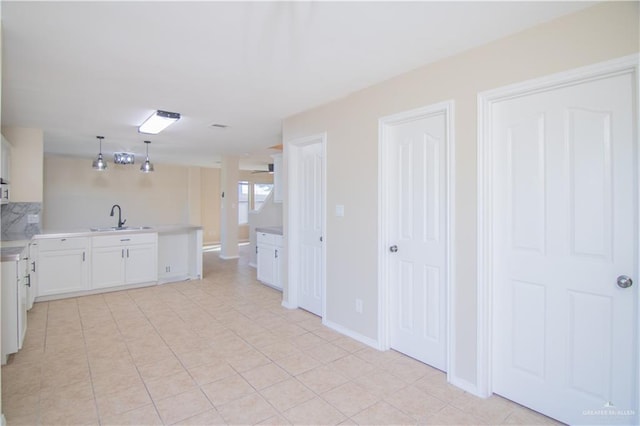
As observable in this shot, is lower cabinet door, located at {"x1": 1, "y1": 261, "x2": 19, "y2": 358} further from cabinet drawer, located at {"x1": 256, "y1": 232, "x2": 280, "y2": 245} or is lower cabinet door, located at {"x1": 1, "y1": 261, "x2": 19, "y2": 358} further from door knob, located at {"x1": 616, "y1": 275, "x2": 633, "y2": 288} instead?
door knob, located at {"x1": 616, "y1": 275, "x2": 633, "y2": 288}

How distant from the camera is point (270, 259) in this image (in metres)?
5.33

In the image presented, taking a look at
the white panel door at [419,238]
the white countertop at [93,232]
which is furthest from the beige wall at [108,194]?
the white panel door at [419,238]

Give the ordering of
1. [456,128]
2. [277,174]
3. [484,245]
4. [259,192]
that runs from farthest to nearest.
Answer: [259,192]
[277,174]
[456,128]
[484,245]

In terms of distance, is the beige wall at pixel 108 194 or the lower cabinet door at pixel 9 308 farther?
the beige wall at pixel 108 194

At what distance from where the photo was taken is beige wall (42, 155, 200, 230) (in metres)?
7.80

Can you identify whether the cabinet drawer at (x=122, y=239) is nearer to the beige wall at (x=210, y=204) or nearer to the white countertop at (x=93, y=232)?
the white countertop at (x=93, y=232)

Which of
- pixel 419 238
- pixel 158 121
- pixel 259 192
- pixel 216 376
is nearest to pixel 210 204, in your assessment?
pixel 259 192

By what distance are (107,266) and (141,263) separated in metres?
0.45

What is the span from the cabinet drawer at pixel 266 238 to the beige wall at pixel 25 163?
3.15m

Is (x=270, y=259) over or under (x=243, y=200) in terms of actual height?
under

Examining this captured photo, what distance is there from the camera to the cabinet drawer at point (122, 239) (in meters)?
4.86

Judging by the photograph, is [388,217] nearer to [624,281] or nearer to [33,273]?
[624,281]

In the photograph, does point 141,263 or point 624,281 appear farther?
point 141,263

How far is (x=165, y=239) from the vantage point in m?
5.64
